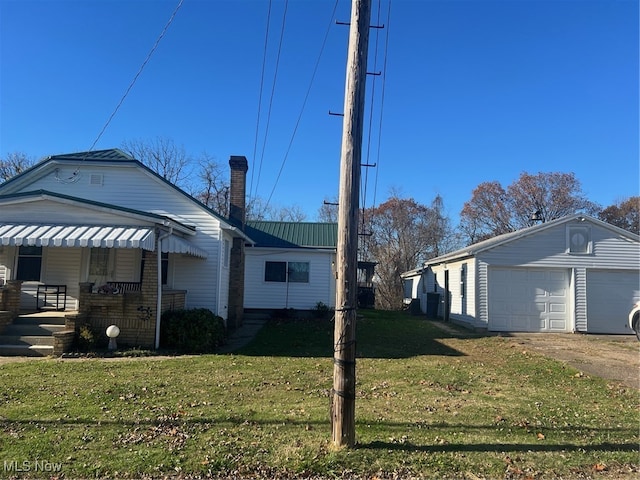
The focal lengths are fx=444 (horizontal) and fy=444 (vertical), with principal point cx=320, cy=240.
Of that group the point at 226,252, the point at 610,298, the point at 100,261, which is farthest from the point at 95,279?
the point at 610,298

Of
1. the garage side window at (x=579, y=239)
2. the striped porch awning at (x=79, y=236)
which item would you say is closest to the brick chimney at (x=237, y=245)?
the striped porch awning at (x=79, y=236)

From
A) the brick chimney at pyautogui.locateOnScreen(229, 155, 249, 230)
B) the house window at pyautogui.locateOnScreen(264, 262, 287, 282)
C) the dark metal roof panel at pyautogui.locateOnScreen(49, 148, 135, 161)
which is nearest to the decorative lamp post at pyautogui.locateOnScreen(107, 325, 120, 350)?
the dark metal roof panel at pyautogui.locateOnScreen(49, 148, 135, 161)

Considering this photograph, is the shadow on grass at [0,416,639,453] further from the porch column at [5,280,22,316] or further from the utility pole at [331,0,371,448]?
the porch column at [5,280,22,316]

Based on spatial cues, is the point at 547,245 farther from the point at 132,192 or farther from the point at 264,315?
the point at 132,192

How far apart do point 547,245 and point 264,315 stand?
1148 cm

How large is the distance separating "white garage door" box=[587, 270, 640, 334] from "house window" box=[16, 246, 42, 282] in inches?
713

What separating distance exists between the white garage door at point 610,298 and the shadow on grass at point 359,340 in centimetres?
559

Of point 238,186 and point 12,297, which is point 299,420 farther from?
point 238,186

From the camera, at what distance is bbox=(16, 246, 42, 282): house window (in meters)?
12.5

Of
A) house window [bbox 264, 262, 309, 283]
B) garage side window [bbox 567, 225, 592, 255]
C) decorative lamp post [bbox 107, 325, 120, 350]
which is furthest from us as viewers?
house window [bbox 264, 262, 309, 283]

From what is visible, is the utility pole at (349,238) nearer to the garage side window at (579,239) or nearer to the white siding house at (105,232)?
the white siding house at (105,232)

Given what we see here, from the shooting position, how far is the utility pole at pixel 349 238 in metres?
4.55

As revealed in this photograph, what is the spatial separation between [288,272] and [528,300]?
952cm

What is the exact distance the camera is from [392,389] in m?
7.18
